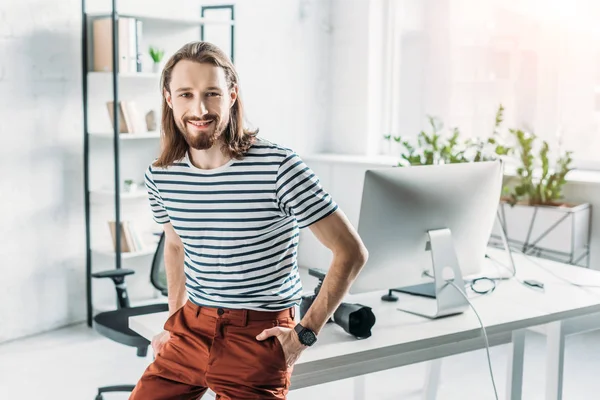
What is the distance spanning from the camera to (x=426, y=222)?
2.21m

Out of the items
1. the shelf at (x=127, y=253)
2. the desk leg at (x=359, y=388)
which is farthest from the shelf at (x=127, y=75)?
the desk leg at (x=359, y=388)

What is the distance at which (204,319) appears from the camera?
1.71m

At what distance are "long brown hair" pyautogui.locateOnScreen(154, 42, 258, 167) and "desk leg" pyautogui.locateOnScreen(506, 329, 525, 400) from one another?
1.06 meters

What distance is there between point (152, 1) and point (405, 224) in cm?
293

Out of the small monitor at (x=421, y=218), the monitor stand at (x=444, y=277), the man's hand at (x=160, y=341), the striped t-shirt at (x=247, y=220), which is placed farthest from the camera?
the monitor stand at (x=444, y=277)

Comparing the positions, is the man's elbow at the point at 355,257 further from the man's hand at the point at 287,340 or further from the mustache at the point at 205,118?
the mustache at the point at 205,118

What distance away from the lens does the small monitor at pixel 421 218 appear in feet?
6.91

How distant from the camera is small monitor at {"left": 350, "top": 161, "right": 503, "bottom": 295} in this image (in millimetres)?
2107

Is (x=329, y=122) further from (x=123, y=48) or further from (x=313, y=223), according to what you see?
(x=313, y=223)

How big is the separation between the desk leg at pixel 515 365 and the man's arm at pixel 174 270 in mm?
983

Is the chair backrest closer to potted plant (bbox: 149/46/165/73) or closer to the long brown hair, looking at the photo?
potted plant (bbox: 149/46/165/73)

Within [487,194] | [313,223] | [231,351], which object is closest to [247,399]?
[231,351]

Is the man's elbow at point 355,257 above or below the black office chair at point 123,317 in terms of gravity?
above

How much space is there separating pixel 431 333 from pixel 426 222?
32cm
